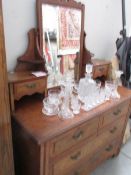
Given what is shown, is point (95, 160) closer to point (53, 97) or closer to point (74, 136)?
point (74, 136)

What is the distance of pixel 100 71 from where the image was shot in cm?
175

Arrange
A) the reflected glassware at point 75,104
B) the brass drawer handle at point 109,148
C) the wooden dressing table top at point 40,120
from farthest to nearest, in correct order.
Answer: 1. the brass drawer handle at point 109,148
2. the reflected glassware at point 75,104
3. the wooden dressing table top at point 40,120

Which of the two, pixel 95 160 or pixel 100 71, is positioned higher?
pixel 100 71

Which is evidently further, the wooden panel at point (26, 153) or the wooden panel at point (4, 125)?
the wooden panel at point (26, 153)

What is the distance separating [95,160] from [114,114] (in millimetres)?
452

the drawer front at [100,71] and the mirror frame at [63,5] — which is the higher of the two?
the mirror frame at [63,5]

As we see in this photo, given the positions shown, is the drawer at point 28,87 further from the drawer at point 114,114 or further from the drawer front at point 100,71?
the drawer front at point 100,71

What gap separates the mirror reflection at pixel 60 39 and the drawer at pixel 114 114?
48 cm

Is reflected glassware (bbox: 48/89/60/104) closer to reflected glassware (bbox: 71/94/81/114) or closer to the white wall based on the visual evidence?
reflected glassware (bbox: 71/94/81/114)

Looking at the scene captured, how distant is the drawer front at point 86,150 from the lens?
1222 millimetres

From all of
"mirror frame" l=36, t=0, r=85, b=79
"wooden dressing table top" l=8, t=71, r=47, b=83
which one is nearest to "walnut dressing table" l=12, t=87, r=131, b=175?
"wooden dressing table top" l=8, t=71, r=47, b=83

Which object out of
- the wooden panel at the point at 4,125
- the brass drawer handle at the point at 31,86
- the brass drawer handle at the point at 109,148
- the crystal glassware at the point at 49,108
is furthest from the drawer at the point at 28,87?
the brass drawer handle at the point at 109,148

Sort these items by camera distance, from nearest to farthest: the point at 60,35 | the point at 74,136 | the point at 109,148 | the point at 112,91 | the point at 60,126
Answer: the point at 60,126, the point at 74,136, the point at 60,35, the point at 112,91, the point at 109,148

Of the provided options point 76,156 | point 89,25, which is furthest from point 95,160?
point 89,25
